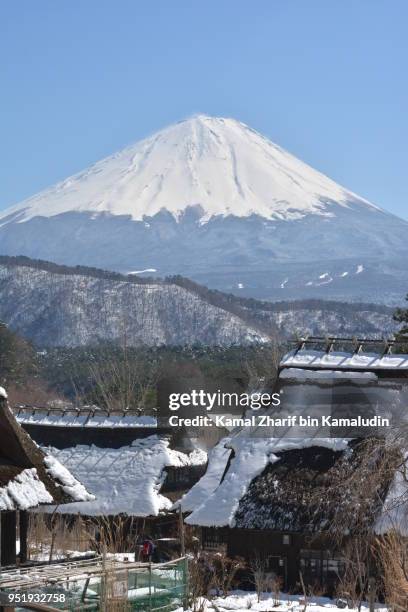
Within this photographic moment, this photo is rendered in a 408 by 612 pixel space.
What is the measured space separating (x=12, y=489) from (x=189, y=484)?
16.4 meters

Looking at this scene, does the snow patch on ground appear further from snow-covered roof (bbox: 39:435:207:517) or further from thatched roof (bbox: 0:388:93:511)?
snow-covered roof (bbox: 39:435:207:517)

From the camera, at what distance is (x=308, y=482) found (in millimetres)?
23906

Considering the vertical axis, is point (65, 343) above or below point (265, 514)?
above

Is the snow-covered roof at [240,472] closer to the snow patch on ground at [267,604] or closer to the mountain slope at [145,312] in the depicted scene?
the snow patch on ground at [267,604]

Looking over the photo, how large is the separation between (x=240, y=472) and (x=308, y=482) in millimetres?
1784

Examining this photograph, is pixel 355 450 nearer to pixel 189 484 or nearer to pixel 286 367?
pixel 286 367

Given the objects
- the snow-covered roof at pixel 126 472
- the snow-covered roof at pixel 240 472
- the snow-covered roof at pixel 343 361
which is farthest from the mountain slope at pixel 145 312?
the snow-covered roof at pixel 240 472

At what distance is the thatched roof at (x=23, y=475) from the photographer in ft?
58.3

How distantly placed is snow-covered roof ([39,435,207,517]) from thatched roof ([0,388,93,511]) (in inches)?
Result: 465

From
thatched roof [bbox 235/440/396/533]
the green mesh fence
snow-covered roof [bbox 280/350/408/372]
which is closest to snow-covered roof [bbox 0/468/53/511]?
the green mesh fence

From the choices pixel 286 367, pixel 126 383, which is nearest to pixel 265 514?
pixel 286 367

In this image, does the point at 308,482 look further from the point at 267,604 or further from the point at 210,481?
the point at 210,481

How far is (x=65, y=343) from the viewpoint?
144625mm

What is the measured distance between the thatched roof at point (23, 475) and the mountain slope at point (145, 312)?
111264 millimetres
